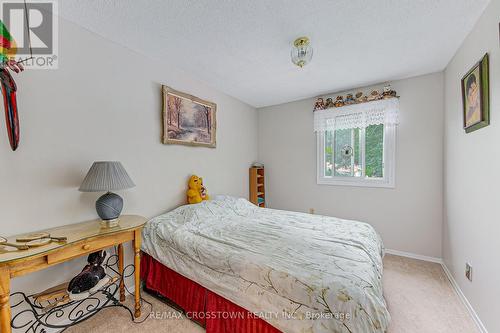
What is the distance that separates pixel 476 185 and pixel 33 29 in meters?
3.67

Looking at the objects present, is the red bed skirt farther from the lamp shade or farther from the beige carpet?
the lamp shade

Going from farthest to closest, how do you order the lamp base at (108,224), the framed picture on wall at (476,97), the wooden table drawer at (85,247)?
the lamp base at (108,224) → the framed picture on wall at (476,97) → the wooden table drawer at (85,247)

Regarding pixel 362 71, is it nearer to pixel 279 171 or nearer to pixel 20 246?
pixel 279 171

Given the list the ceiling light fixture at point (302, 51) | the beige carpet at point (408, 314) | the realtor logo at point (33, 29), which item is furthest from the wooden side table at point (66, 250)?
the ceiling light fixture at point (302, 51)

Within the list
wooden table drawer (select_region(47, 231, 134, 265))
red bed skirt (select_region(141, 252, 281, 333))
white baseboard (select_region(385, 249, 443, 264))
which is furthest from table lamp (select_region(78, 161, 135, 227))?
white baseboard (select_region(385, 249, 443, 264))

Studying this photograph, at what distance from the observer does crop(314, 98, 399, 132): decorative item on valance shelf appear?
275 centimetres

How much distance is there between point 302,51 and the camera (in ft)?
5.85

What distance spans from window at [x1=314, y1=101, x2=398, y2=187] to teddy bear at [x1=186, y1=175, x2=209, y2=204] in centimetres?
193

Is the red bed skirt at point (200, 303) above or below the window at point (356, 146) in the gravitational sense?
below

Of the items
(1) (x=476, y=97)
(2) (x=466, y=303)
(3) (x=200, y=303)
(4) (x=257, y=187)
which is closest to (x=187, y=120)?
(4) (x=257, y=187)

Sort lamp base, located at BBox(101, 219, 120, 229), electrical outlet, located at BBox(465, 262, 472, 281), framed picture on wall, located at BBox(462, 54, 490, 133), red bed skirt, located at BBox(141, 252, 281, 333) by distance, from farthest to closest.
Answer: electrical outlet, located at BBox(465, 262, 472, 281) → lamp base, located at BBox(101, 219, 120, 229) → framed picture on wall, located at BBox(462, 54, 490, 133) → red bed skirt, located at BBox(141, 252, 281, 333)

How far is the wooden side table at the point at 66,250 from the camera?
1.06 meters

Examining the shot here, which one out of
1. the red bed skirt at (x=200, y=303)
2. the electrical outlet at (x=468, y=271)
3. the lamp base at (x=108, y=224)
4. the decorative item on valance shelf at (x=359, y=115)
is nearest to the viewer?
the red bed skirt at (x=200, y=303)

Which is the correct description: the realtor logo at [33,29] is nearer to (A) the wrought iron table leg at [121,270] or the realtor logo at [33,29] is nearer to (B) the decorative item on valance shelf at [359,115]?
(A) the wrought iron table leg at [121,270]
